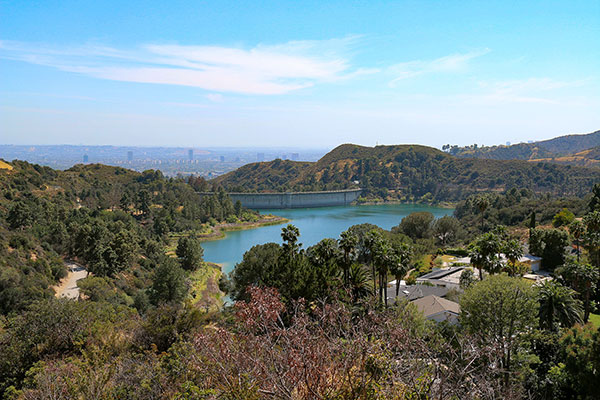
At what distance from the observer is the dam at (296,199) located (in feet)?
361

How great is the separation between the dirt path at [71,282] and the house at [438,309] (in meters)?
20.8

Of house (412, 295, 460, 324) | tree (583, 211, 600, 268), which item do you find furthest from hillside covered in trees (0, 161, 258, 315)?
tree (583, 211, 600, 268)

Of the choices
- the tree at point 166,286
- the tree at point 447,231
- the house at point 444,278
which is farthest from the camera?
the tree at point 447,231

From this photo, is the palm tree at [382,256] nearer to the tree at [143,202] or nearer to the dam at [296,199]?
the tree at [143,202]

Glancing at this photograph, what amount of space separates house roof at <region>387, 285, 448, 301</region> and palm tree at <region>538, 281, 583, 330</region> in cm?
808

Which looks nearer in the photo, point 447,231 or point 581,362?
point 581,362

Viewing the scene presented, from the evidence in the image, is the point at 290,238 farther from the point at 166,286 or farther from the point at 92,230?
the point at 92,230

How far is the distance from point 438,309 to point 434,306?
1.23 ft

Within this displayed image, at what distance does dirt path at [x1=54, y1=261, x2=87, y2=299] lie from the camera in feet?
93.0

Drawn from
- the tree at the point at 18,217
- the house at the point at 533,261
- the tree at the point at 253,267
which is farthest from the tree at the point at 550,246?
the tree at the point at 18,217

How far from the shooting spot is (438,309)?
20.8m

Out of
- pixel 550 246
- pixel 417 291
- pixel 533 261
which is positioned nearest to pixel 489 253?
pixel 417 291

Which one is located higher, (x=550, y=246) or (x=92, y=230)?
(x=92, y=230)

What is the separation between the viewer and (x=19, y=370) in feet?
41.4
